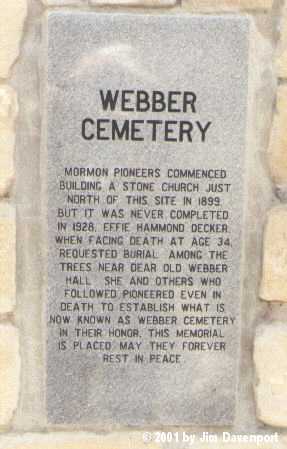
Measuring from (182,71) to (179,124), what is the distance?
0.10 m

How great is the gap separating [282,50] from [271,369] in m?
0.64

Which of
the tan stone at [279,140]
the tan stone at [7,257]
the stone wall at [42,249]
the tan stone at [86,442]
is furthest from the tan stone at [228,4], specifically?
the tan stone at [86,442]

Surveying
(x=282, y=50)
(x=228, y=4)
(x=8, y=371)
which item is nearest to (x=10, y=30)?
(x=228, y=4)

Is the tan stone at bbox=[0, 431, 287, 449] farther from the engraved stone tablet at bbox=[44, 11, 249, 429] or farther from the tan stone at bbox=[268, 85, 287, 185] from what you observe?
the tan stone at bbox=[268, 85, 287, 185]

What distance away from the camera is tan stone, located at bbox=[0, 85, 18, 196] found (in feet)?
4.46

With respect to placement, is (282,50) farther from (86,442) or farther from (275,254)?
(86,442)

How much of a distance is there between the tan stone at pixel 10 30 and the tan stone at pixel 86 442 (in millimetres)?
749

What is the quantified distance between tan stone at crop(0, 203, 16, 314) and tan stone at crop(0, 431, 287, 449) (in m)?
0.28

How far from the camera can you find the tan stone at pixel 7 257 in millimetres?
1381

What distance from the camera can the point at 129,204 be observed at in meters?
1.38

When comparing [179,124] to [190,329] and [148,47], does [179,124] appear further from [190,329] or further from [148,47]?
[190,329]

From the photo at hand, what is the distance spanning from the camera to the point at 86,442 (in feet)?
4.72

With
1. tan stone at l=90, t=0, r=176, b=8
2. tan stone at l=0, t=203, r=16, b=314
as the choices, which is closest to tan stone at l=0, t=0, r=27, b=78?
tan stone at l=90, t=0, r=176, b=8

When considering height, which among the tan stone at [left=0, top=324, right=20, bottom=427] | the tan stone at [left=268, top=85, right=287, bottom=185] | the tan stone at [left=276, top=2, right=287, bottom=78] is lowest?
the tan stone at [left=0, top=324, right=20, bottom=427]
